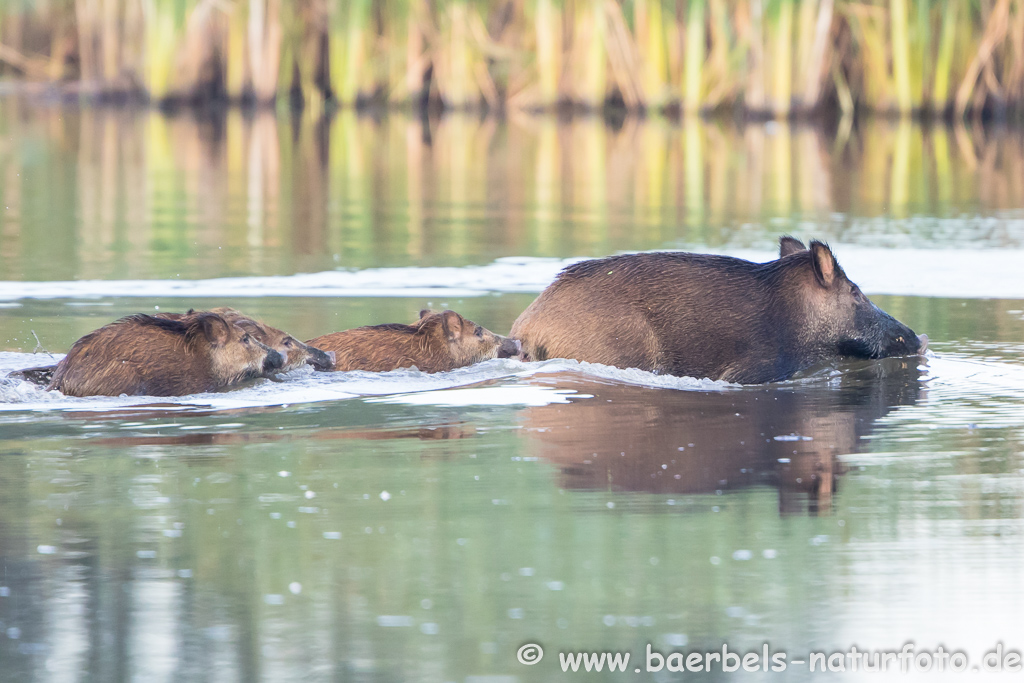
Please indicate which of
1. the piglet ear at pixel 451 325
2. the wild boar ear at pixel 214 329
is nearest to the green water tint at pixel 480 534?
the wild boar ear at pixel 214 329

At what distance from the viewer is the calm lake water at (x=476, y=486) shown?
424cm

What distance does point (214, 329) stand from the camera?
7.50 m

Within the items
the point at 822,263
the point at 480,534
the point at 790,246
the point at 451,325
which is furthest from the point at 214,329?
the point at 790,246

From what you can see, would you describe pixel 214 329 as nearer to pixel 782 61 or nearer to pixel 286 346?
pixel 286 346

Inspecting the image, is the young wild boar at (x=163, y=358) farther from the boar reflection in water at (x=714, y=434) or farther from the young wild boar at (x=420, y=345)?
the boar reflection in water at (x=714, y=434)

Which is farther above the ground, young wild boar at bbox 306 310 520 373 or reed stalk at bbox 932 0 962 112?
reed stalk at bbox 932 0 962 112

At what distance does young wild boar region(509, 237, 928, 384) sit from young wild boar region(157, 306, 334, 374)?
3.45 feet

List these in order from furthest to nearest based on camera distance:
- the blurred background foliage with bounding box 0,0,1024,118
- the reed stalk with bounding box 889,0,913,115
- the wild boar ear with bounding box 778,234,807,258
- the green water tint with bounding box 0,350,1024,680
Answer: the blurred background foliage with bounding box 0,0,1024,118 < the reed stalk with bounding box 889,0,913,115 < the wild boar ear with bounding box 778,234,807,258 < the green water tint with bounding box 0,350,1024,680

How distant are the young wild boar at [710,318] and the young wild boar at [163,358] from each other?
1.44 meters

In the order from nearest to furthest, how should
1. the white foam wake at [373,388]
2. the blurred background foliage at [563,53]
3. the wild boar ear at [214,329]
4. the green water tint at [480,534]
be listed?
the green water tint at [480,534] → the white foam wake at [373,388] → the wild boar ear at [214,329] → the blurred background foliage at [563,53]

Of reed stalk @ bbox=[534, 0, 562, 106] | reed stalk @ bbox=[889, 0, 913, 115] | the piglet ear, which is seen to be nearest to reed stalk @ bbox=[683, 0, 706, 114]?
reed stalk @ bbox=[534, 0, 562, 106]

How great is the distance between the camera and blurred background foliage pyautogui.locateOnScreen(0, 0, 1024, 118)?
24938mm

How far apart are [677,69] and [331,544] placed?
23427mm

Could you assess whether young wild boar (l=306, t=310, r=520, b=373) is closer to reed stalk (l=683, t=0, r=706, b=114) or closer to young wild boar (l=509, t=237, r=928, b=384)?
young wild boar (l=509, t=237, r=928, b=384)
